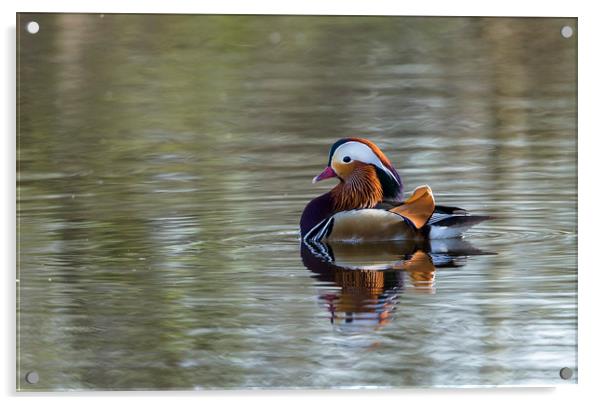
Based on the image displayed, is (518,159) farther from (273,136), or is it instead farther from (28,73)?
(28,73)

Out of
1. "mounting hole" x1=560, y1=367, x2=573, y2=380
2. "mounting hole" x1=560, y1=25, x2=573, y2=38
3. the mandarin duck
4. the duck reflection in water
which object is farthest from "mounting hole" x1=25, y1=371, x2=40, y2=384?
"mounting hole" x1=560, y1=25, x2=573, y2=38

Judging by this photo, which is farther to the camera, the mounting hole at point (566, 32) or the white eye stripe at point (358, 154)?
the white eye stripe at point (358, 154)

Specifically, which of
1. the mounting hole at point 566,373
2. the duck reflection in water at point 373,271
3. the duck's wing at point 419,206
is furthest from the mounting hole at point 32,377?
the mounting hole at point 566,373

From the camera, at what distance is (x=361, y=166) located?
9367 millimetres

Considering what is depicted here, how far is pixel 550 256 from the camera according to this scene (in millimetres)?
9070

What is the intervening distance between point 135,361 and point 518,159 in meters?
1.92

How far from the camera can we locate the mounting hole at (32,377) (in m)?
8.70

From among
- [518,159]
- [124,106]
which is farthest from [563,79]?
[124,106]

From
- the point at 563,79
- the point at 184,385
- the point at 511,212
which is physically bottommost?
the point at 184,385

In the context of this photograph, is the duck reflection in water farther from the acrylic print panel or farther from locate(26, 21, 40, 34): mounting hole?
locate(26, 21, 40, 34): mounting hole

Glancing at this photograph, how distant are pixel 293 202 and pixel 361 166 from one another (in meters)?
0.34

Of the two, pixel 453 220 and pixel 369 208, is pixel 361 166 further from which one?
pixel 453 220

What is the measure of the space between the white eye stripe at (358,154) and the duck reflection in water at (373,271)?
0.34m

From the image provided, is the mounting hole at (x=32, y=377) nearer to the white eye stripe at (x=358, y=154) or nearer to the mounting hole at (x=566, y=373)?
the white eye stripe at (x=358, y=154)
